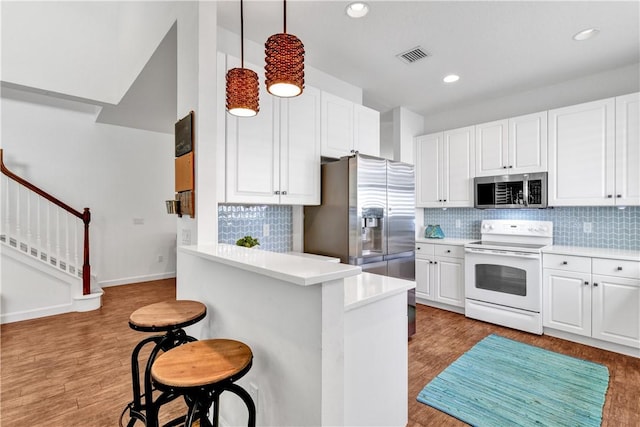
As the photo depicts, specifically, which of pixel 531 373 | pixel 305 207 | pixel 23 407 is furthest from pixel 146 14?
pixel 531 373

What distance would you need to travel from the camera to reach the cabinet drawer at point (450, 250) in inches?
151

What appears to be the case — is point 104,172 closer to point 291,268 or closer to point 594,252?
point 291,268

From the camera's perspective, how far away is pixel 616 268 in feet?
9.05

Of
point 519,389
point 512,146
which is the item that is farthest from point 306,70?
point 519,389

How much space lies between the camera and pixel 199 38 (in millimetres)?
2084

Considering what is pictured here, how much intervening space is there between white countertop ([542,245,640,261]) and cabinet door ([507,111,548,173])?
89cm

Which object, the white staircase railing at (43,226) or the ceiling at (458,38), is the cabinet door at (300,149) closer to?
the ceiling at (458,38)

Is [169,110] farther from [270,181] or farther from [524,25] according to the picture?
[524,25]

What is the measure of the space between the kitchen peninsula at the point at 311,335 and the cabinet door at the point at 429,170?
294cm

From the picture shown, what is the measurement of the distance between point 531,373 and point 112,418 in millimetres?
3051

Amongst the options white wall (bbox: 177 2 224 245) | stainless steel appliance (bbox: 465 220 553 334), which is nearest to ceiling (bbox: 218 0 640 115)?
white wall (bbox: 177 2 224 245)

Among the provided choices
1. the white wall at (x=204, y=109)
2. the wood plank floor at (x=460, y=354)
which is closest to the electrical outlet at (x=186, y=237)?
the white wall at (x=204, y=109)

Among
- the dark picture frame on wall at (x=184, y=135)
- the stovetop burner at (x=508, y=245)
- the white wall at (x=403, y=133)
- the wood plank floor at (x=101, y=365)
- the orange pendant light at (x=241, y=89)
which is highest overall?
the white wall at (x=403, y=133)

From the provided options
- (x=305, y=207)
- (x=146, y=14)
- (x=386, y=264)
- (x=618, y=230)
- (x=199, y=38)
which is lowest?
(x=386, y=264)
